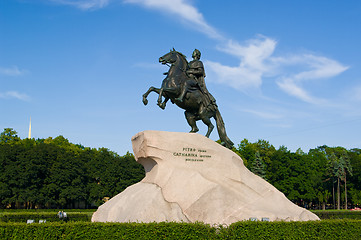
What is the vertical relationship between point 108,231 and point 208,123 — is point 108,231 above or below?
below

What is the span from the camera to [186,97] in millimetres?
15133

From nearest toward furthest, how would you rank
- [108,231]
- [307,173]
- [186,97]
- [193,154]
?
1. [108,231]
2. [193,154]
3. [186,97]
4. [307,173]

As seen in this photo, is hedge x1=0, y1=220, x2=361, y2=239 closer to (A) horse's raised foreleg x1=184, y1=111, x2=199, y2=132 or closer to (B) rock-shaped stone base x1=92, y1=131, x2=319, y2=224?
(B) rock-shaped stone base x1=92, y1=131, x2=319, y2=224

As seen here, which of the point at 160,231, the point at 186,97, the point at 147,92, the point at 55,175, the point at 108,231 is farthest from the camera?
the point at 55,175

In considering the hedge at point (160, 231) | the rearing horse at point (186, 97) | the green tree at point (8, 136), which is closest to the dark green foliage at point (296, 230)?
the hedge at point (160, 231)

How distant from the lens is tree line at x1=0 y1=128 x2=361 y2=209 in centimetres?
4175

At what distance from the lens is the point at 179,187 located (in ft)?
39.8

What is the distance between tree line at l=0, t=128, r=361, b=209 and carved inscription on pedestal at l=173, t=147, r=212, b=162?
32777mm

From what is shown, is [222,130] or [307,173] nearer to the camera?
[222,130]

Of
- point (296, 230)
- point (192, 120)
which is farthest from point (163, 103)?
point (296, 230)

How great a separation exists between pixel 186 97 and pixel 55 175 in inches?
1280

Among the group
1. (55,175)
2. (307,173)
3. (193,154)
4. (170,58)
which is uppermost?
(170,58)

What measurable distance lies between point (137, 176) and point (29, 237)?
37.7 m

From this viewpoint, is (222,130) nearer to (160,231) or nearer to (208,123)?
(208,123)
